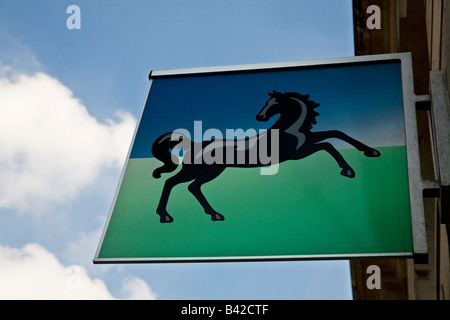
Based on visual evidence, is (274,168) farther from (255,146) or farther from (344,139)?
(344,139)

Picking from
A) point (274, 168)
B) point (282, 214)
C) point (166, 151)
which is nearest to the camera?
point (282, 214)

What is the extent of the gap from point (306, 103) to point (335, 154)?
62cm

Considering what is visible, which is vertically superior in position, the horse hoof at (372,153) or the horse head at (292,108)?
the horse head at (292,108)

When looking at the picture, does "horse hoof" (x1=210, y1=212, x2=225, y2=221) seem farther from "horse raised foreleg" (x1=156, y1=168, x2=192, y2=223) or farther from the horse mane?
the horse mane

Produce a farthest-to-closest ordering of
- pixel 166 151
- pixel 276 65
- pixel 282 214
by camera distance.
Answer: pixel 276 65 → pixel 166 151 → pixel 282 214

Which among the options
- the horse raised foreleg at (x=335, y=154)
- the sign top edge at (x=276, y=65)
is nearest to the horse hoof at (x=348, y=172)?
the horse raised foreleg at (x=335, y=154)

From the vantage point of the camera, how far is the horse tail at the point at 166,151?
4.79 m

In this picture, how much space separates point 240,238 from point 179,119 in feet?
4.48

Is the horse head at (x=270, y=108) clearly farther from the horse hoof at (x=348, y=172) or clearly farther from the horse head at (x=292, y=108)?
the horse hoof at (x=348, y=172)

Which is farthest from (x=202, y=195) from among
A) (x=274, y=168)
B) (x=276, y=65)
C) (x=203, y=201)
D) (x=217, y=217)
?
(x=276, y=65)

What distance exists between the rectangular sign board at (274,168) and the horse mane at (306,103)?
0.01m

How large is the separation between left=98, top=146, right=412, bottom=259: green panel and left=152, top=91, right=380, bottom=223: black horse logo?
2.4 inches

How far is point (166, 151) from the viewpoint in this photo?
4883 mm

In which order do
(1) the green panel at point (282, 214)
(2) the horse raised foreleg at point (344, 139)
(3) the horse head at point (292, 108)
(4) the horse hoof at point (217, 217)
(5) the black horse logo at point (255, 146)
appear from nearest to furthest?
(1) the green panel at point (282, 214) < (4) the horse hoof at point (217, 217) < (2) the horse raised foreleg at point (344, 139) < (5) the black horse logo at point (255, 146) < (3) the horse head at point (292, 108)
